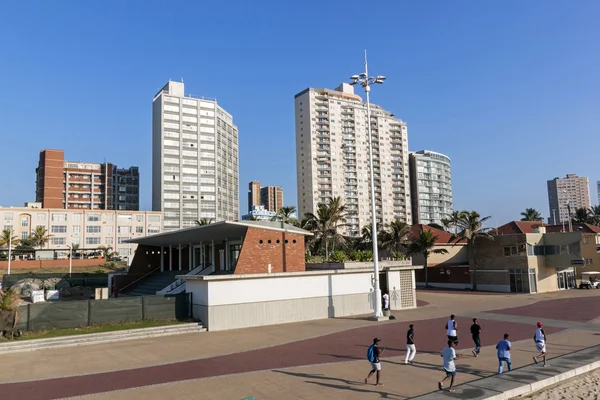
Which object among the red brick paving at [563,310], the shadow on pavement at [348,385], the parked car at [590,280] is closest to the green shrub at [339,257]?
the red brick paving at [563,310]

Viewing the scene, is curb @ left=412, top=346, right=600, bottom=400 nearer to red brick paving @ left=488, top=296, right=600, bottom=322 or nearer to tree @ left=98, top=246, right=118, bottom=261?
red brick paving @ left=488, top=296, right=600, bottom=322

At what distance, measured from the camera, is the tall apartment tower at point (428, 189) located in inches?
5910

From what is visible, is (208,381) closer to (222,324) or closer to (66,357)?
(66,357)

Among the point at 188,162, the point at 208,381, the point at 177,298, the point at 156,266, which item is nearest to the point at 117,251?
the point at 188,162

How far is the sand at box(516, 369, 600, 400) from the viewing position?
12.9 meters

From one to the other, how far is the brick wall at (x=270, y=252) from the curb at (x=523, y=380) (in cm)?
1771

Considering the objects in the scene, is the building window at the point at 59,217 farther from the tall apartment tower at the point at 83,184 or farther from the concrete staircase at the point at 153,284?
the concrete staircase at the point at 153,284

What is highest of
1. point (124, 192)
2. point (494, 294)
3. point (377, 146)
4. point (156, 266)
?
point (377, 146)

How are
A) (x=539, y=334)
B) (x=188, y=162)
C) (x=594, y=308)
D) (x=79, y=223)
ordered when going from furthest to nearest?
(x=188, y=162), (x=79, y=223), (x=594, y=308), (x=539, y=334)

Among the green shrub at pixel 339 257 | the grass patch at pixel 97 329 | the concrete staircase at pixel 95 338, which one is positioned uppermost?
the green shrub at pixel 339 257

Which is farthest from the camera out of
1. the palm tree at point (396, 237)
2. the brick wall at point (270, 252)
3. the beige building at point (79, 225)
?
the beige building at point (79, 225)

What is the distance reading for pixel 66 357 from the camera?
18.7 meters

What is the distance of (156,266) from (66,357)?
28.1 meters

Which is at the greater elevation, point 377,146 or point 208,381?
point 377,146
